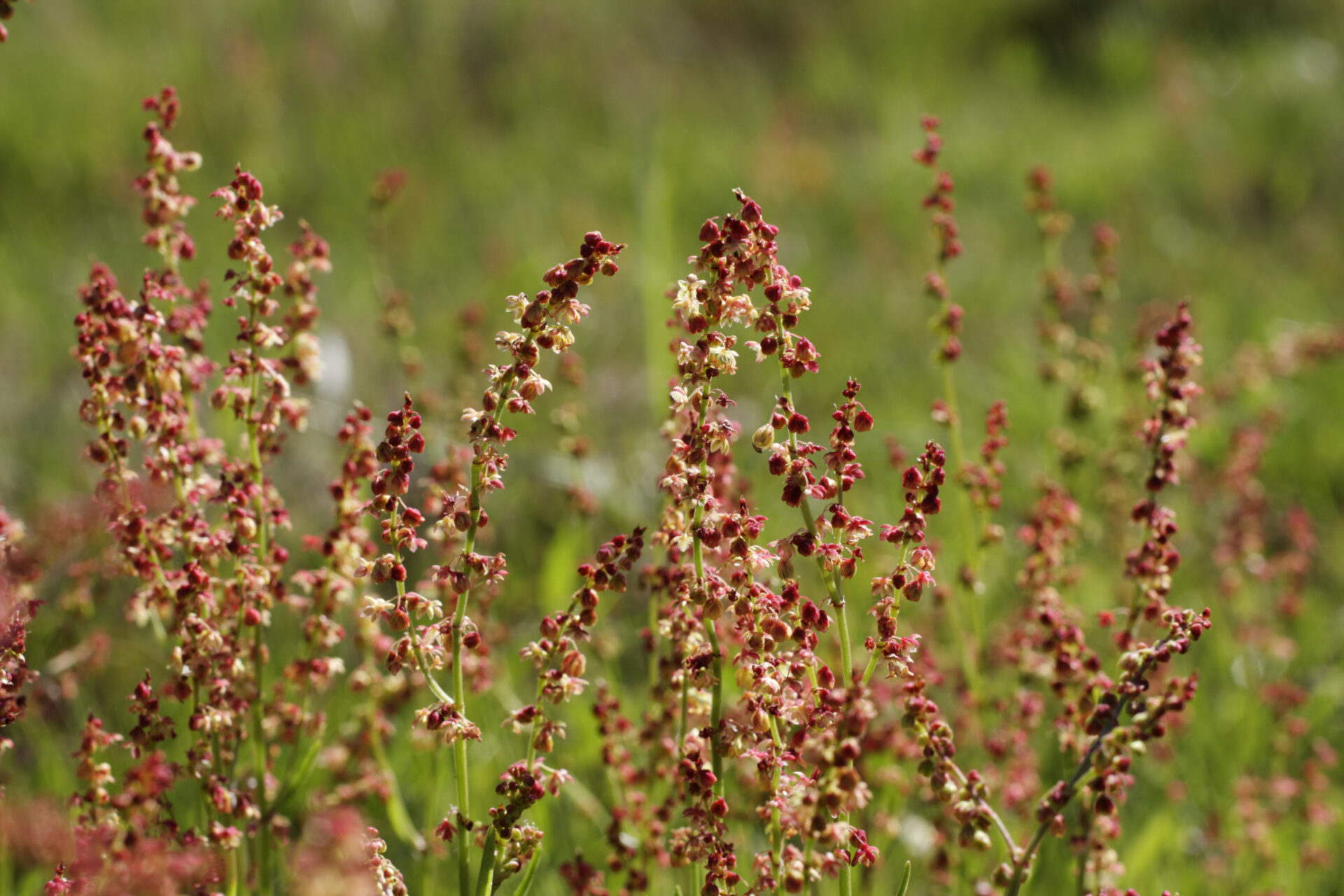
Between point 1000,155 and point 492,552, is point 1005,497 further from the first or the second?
point 1000,155

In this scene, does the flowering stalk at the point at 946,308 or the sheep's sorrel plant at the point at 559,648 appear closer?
the sheep's sorrel plant at the point at 559,648

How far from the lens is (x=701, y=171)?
312 inches

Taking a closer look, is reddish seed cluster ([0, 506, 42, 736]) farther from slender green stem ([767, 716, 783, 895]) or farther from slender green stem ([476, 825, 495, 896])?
slender green stem ([767, 716, 783, 895])

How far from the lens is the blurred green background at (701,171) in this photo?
5.23 m

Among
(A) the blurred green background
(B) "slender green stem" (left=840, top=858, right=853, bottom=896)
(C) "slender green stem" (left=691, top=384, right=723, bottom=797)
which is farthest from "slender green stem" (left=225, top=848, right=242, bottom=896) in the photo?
(A) the blurred green background

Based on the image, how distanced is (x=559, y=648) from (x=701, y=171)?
6.39m

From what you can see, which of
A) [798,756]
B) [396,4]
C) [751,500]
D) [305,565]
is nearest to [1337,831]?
[751,500]

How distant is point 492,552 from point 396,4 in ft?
23.0

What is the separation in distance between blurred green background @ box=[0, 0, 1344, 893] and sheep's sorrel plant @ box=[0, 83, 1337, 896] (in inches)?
37.4

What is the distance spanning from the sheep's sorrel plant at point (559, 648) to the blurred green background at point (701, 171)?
3.11ft

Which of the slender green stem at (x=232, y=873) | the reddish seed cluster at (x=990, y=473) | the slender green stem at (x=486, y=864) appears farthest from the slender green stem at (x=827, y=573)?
the slender green stem at (x=232, y=873)

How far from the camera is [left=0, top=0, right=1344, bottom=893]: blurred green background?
5227 mm

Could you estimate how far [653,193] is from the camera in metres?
5.06

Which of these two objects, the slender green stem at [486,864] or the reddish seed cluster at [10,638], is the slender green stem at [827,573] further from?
the reddish seed cluster at [10,638]
